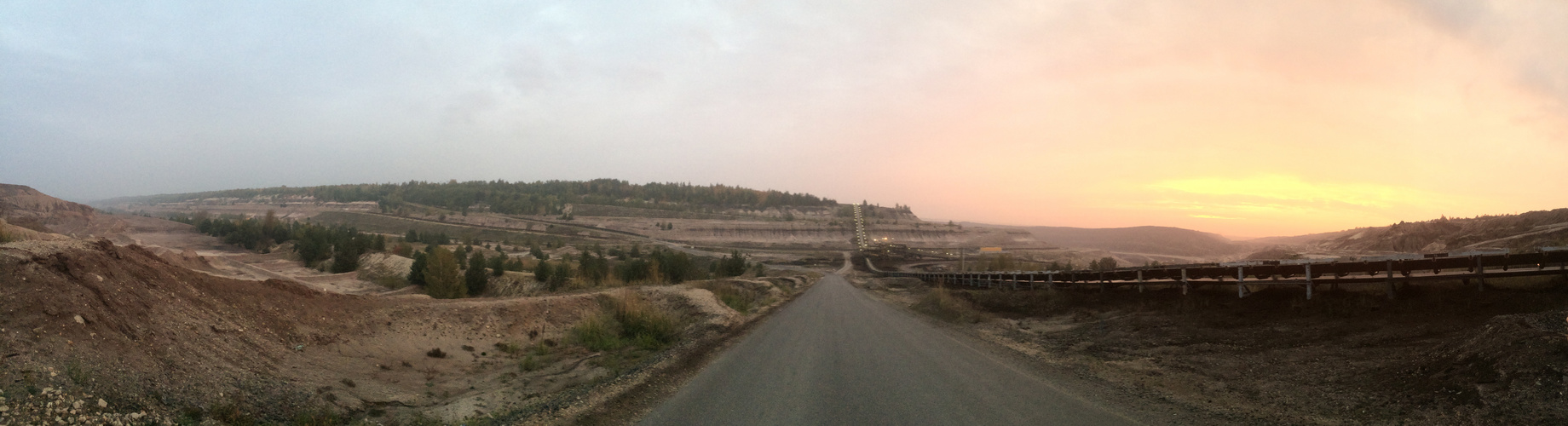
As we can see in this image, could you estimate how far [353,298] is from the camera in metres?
14.4

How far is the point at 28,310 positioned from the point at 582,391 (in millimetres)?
6172

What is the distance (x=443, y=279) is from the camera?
2858 cm

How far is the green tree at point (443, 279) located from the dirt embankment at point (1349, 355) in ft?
86.7

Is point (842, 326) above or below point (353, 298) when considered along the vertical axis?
below

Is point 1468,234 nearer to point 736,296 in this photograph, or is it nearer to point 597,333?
point 736,296

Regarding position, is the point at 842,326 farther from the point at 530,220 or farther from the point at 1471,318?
the point at 530,220

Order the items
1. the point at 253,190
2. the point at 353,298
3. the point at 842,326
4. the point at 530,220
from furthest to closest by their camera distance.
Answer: the point at 253,190 < the point at 530,220 < the point at 842,326 < the point at 353,298

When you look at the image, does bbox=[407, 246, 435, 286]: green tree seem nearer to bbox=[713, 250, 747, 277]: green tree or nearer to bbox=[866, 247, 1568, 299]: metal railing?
bbox=[713, 250, 747, 277]: green tree

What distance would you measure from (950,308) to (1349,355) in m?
15.9

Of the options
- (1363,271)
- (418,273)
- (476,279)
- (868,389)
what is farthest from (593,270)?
(1363,271)

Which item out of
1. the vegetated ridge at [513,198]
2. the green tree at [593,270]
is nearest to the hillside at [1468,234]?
the green tree at [593,270]

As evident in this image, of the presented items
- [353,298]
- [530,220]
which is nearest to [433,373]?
[353,298]

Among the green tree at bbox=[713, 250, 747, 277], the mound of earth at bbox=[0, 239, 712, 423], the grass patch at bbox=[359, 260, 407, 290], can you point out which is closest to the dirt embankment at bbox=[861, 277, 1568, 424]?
the mound of earth at bbox=[0, 239, 712, 423]

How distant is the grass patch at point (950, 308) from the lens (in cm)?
2081
